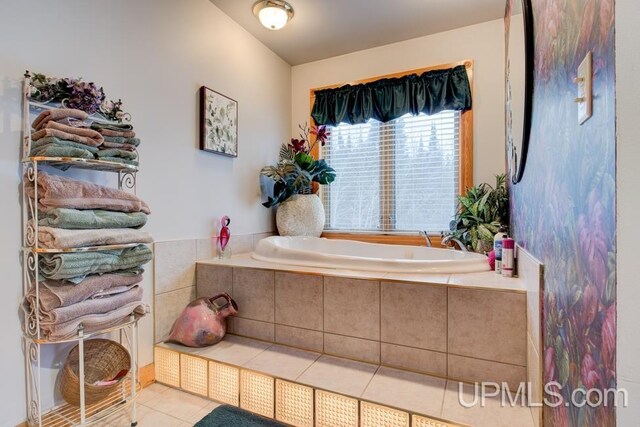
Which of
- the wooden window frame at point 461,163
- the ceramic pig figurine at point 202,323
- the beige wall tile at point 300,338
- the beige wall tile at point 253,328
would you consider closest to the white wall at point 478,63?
the wooden window frame at point 461,163

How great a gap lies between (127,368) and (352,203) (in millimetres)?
2215

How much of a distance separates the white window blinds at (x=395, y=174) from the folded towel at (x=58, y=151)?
223 cm

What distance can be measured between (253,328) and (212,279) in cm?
44

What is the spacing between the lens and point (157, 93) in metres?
1.91

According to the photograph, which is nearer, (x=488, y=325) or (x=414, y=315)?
(x=488, y=325)

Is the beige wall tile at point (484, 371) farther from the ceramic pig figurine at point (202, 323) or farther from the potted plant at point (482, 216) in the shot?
the ceramic pig figurine at point (202, 323)

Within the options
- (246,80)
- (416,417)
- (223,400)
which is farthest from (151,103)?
(416,417)

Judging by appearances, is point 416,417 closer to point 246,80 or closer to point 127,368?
point 127,368

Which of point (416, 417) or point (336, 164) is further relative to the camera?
point (336, 164)

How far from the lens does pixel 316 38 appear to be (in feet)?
9.18

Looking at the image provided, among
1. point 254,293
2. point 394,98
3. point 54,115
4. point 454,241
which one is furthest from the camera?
point 394,98

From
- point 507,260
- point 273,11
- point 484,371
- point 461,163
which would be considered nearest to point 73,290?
point 484,371

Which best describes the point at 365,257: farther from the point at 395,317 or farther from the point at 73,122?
the point at 73,122
